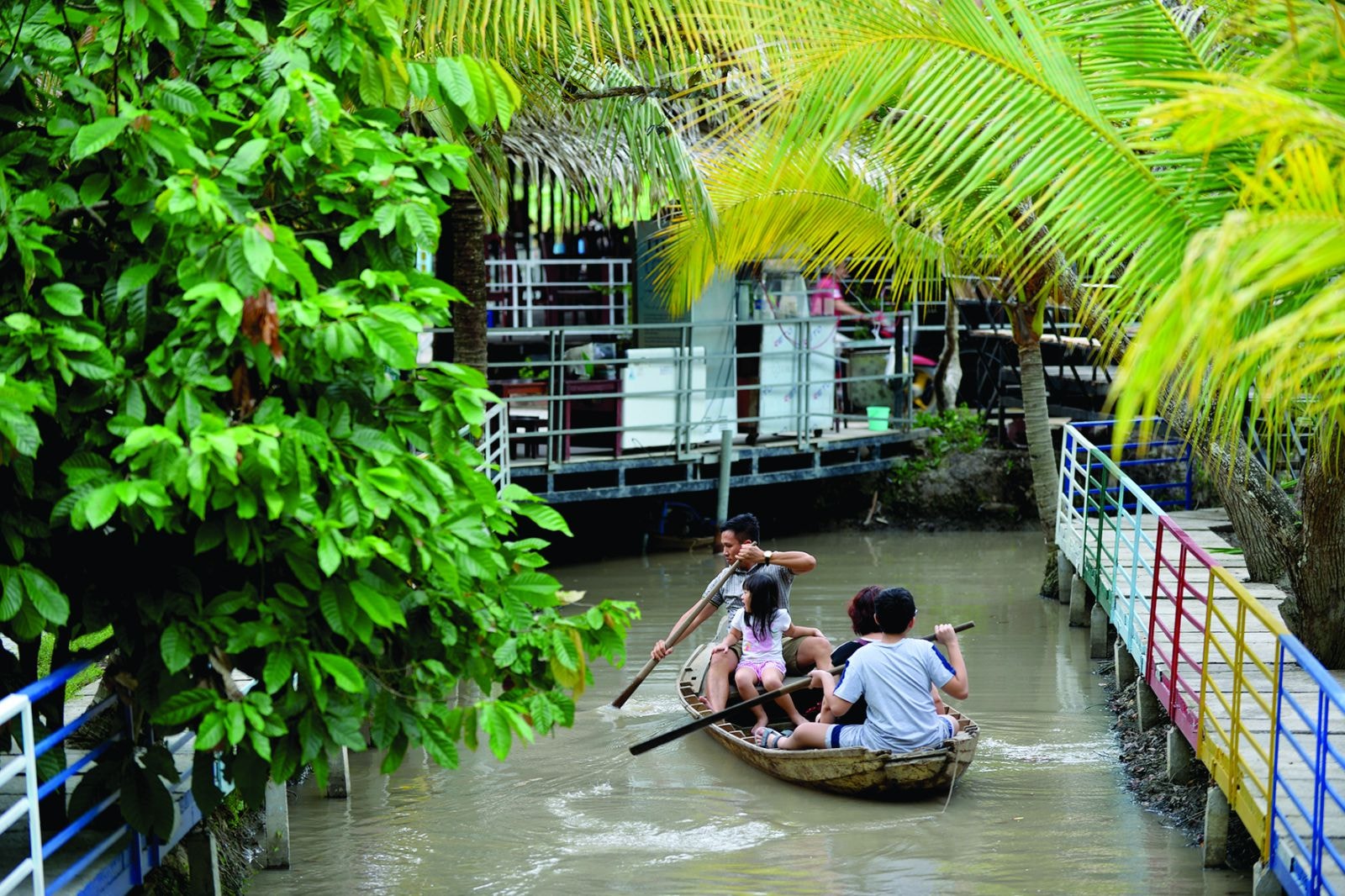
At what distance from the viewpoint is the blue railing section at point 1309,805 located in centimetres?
543

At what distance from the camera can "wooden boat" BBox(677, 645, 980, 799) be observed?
7926 mm

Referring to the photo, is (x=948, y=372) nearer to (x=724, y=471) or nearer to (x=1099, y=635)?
(x=724, y=471)

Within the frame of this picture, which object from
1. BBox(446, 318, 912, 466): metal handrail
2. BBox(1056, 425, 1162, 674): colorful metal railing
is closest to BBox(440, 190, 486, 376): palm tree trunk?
BBox(446, 318, 912, 466): metal handrail

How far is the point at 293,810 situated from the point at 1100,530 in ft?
20.9

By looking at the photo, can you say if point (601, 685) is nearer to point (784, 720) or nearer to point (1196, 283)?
point (784, 720)

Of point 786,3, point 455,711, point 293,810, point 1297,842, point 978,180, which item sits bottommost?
point 293,810

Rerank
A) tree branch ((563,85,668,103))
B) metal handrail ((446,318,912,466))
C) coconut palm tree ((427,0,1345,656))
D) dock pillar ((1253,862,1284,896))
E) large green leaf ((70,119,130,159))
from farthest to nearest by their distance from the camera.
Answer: metal handrail ((446,318,912,466)) → tree branch ((563,85,668,103)) → dock pillar ((1253,862,1284,896)) → coconut palm tree ((427,0,1345,656)) → large green leaf ((70,119,130,159))

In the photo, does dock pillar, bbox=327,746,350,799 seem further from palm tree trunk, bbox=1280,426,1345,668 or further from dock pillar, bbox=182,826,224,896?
palm tree trunk, bbox=1280,426,1345,668

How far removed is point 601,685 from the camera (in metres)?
11.4

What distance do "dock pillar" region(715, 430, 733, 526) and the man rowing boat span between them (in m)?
6.00

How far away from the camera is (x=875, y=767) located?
7.98 metres

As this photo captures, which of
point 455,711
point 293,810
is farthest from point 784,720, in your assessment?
point 455,711

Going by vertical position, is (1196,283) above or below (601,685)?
above

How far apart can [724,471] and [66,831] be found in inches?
445
